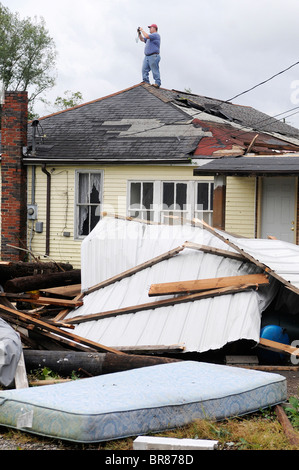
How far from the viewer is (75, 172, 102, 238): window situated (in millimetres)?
18234

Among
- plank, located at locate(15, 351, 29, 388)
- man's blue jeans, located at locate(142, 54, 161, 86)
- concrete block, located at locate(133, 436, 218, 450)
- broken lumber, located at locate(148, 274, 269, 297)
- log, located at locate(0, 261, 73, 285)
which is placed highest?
man's blue jeans, located at locate(142, 54, 161, 86)

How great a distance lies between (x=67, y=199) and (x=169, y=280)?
8.10m

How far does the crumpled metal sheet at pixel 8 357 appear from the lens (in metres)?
7.57

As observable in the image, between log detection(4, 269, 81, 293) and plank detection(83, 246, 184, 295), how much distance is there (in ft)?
4.05

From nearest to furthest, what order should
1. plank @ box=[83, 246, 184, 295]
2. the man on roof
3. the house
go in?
plank @ box=[83, 246, 184, 295] → the house → the man on roof

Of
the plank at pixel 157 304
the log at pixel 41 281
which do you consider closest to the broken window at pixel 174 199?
the log at pixel 41 281

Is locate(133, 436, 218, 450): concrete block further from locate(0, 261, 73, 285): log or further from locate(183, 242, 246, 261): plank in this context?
locate(0, 261, 73, 285): log

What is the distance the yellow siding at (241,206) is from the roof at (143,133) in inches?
29.8

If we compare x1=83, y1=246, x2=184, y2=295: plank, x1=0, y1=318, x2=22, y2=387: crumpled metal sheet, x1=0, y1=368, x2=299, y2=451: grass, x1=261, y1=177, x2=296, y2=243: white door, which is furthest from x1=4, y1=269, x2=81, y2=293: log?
x1=0, y1=368, x2=299, y2=451: grass

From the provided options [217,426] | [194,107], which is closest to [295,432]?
[217,426]

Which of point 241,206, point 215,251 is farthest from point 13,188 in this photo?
point 215,251

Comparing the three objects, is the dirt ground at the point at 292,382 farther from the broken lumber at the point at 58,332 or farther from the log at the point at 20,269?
the log at the point at 20,269

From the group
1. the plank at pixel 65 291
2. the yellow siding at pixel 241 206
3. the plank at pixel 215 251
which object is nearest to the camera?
the plank at pixel 215 251

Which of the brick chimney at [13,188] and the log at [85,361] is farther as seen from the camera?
the brick chimney at [13,188]
